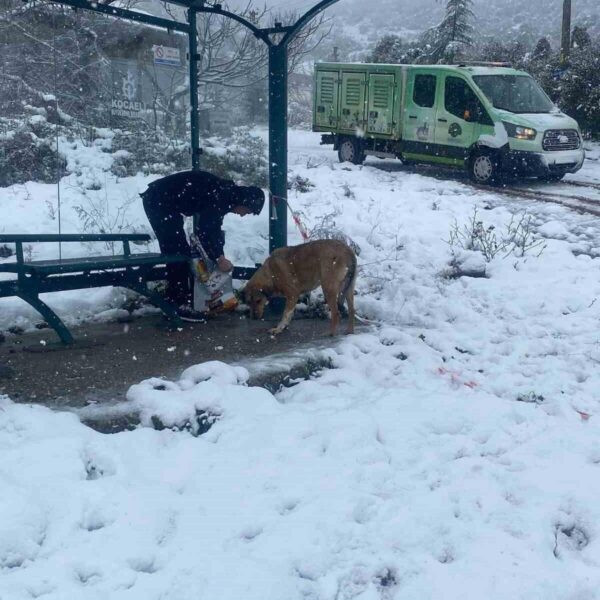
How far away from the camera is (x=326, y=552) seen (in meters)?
3.48

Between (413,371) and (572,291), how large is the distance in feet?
9.60

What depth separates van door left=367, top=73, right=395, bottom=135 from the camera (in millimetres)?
17594

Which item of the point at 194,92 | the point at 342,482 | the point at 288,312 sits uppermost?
the point at 194,92

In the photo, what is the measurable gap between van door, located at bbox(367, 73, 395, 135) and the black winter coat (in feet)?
38.8

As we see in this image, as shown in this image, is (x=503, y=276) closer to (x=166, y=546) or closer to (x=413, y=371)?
(x=413, y=371)

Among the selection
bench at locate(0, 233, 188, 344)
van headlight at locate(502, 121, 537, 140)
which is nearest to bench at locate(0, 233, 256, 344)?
bench at locate(0, 233, 188, 344)

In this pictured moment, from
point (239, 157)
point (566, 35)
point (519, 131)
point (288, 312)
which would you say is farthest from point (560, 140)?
point (566, 35)

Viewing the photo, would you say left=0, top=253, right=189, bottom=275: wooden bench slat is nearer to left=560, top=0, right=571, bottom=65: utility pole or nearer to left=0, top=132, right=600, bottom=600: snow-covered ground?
left=0, top=132, right=600, bottom=600: snow-covered ground

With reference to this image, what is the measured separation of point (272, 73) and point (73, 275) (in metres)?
2.47

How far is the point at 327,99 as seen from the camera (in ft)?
62.3

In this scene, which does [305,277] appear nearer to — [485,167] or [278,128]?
[278,128]

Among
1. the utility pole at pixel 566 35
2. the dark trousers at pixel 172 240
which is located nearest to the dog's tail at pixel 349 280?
the dark trousers at pixel 172 240

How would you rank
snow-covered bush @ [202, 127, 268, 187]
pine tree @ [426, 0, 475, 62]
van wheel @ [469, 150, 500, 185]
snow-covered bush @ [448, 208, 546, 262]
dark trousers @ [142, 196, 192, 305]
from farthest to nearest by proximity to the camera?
pine tree @ [426, 0, 475, 62] < van wheel @ [469, 150, 500, 185] < snow-covered bush @ [448, 208, 546, 262] < snow-covered bush @ [202, 127, 268, 187] < dark trousers @ [142, 196, 192, 305]

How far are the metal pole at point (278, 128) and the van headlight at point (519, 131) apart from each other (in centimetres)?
923
